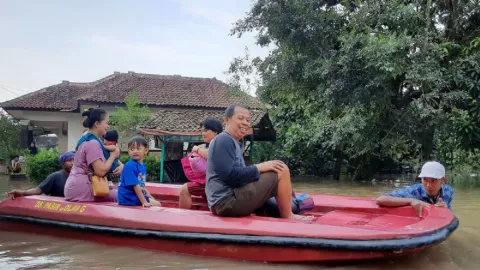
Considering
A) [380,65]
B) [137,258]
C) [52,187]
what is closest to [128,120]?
[380,65]

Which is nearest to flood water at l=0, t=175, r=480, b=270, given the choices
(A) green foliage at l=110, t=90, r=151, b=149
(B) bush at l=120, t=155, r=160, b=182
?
(B) bush at l=120, t=155, r=160, b=182

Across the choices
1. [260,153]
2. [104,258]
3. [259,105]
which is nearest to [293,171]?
[260,153]

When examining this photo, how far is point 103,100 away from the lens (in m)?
20.0

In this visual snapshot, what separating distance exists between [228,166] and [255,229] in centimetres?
56

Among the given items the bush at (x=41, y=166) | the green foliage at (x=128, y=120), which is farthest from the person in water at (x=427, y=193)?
the green foliage at (x=128, y=120)

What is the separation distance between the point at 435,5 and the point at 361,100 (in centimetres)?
332

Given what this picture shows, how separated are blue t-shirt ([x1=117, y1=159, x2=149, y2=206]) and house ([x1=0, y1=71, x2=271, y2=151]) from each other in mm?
13136

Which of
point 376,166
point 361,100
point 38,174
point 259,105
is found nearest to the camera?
point 361,100

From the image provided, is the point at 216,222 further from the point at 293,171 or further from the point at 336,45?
the point at 293,171

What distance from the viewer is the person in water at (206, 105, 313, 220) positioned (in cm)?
400

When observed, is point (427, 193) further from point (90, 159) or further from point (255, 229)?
point (90, 159)

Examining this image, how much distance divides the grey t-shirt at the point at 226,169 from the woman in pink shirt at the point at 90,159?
1.44 m

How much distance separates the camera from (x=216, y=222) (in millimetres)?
4074

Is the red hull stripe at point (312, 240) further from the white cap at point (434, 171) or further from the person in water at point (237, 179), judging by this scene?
the white cap at point (434, 171)
